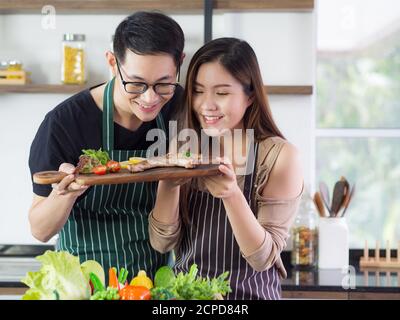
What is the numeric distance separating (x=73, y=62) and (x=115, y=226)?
79 centimetres

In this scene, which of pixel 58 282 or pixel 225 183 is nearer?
pixel 58 282

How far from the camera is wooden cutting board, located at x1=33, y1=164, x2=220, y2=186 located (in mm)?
1207

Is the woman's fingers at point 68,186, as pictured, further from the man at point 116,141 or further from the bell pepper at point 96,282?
the bell pepper at point 96,282

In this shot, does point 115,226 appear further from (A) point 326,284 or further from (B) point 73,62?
(B) point 73,62

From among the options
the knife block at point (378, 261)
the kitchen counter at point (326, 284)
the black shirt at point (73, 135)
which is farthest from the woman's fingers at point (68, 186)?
the knife block at point (378, 261)

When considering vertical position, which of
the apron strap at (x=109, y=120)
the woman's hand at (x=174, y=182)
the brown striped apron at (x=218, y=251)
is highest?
the apron strap at (x=109, y=120)

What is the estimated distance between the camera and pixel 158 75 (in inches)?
51.6

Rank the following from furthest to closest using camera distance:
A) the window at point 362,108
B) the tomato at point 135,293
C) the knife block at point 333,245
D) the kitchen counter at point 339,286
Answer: the window at point 362,108, the knife block at point 333,245, the kitchen counter at point 339,286, the tomato at point 135,293

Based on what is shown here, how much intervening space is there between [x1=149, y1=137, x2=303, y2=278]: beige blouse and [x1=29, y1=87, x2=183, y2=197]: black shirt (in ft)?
0.63

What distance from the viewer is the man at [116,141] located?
4.32ft

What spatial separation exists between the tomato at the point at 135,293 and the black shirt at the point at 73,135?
19.7 inches

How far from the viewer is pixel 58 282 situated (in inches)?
38.1

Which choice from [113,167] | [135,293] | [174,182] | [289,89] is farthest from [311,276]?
[135,293]
